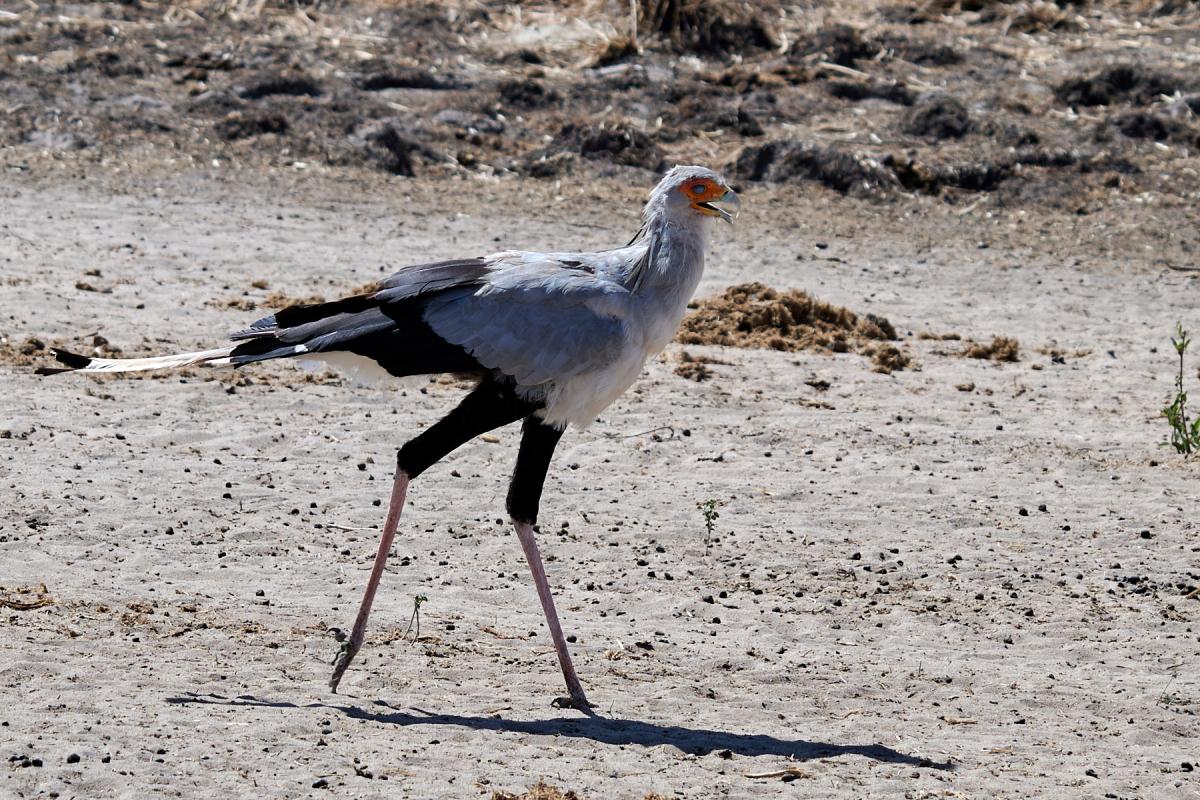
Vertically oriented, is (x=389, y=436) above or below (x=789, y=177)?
below

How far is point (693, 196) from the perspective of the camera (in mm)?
5910

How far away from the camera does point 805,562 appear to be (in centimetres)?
724

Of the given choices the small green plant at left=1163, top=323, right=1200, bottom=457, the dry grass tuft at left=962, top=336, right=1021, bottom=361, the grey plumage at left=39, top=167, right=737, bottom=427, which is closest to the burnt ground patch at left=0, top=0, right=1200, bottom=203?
the dry grass tuft at left=962, top=336, right=1021, bottom=361

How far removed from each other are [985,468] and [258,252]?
17.6ft

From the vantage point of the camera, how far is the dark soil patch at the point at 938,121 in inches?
570

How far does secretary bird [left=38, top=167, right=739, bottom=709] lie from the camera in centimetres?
573

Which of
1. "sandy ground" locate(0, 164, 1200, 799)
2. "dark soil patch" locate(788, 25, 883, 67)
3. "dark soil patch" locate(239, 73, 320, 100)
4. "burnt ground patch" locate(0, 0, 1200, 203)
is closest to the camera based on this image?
"sandy ground" locate(0, 164, 1200, 799)

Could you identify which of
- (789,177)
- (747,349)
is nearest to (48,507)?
(747,349)

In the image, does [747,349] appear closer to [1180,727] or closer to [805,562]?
[805,562]

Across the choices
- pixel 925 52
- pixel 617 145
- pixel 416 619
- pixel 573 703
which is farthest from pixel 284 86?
pixel 573 703

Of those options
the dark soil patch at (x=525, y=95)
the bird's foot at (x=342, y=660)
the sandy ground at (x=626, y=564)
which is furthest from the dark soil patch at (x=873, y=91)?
the bird's foot at (x=342, y=660)

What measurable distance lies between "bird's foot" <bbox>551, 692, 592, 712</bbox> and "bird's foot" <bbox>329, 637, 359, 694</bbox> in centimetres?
71

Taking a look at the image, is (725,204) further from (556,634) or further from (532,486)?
(556,634)

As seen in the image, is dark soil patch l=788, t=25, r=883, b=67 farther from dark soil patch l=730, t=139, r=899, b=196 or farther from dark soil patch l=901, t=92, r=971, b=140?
dark soil patch l=730, t=139, r=899, b=196
